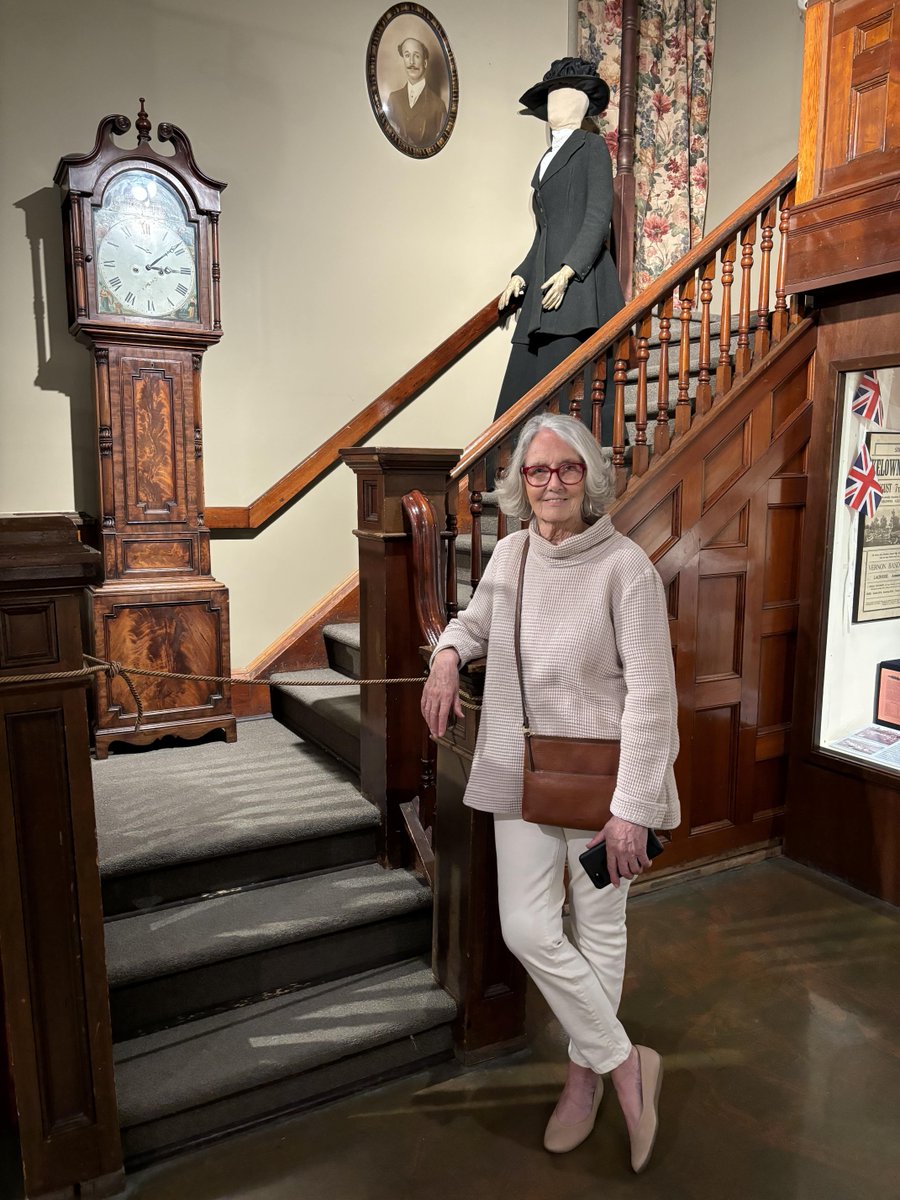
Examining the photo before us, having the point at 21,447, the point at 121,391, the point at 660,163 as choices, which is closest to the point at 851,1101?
the point at 121,391

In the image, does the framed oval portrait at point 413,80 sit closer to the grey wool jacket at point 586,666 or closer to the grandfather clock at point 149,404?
the grandfather clock at point 149,404

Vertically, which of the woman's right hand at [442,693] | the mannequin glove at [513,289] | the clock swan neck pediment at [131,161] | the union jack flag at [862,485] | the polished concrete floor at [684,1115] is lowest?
the polished concrete floor at [684,1115]

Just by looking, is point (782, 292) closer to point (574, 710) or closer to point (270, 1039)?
point (574, 710)

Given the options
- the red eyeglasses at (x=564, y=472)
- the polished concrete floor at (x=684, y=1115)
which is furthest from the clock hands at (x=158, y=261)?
the polished concrete floor at (x=684, y=1115)

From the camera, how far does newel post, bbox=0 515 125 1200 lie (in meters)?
1.77

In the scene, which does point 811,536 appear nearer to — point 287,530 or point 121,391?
point 287,530

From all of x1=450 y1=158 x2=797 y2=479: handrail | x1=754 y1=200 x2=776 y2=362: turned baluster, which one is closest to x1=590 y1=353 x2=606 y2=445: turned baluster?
x1=450 y1=158 x2=797 y2=479: handrail

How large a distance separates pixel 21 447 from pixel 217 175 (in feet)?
4.53

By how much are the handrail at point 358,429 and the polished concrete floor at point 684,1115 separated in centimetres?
229

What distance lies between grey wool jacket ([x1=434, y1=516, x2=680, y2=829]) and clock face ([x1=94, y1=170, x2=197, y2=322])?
6.57 ft

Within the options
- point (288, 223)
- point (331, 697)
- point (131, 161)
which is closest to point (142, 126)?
point (131, 161)

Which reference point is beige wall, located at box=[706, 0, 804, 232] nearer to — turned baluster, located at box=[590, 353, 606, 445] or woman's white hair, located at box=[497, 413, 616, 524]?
turned baluster, located at box=[590, 353, 606, 445]

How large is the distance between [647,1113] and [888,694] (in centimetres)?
202

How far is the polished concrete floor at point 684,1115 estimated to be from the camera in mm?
1959
